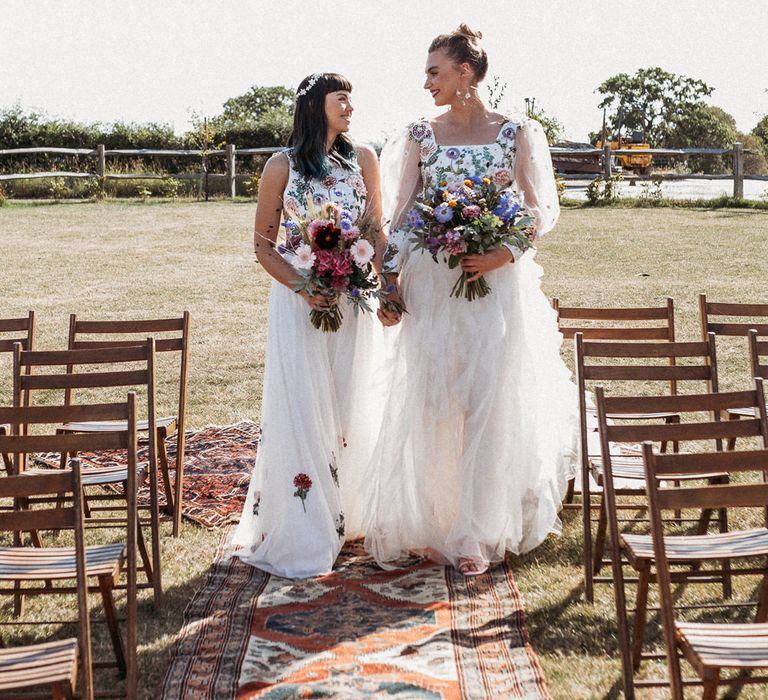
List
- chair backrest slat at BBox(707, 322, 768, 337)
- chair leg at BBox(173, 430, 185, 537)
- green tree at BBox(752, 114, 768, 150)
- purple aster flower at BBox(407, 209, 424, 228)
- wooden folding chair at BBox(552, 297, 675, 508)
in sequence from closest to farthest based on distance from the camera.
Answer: purple aster flower at BBox(407, 209, 424, 228)
chair leg at BBox(173, 430, 185, 537)
wooden folding chair at BBox(552, 297, 675, 508)
chair backrest slat at BBox(707, 322, 768, 337)
green tree at BBox(752, 114, 768, 150)

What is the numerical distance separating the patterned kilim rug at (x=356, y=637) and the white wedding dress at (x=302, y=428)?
0.56ft

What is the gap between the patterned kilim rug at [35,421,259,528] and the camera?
5965 mm

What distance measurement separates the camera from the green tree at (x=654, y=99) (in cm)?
7519

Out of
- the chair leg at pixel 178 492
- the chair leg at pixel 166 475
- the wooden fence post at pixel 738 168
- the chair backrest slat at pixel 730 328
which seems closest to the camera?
the chair leg at pixel 178 492

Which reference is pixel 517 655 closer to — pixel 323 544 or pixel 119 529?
pixel 323 544

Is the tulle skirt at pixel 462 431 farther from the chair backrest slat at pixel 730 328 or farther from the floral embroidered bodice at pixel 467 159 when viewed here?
the chair backrest slat at pixel 730 328

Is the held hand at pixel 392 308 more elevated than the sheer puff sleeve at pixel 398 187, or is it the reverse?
the sheer puff sleeve at pixel 398 187

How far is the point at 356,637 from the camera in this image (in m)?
4.27

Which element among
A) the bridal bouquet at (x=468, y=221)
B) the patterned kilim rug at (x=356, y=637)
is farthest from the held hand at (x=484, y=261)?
the patterned kilim rug at (x=356, y=637)

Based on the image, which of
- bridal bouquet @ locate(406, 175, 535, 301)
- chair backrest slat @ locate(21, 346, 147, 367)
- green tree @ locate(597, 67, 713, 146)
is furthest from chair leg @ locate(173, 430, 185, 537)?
green tree @ locate(597, 67, 713, 146)

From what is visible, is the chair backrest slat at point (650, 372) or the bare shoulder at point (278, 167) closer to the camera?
the chair backrest slat at point (650, 372)

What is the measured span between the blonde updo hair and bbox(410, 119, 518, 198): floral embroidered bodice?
0.34 meters

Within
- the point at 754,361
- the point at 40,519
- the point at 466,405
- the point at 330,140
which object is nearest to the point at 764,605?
the point at 754,361

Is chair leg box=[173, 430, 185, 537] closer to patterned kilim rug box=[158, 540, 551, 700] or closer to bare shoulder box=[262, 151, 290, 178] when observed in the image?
patterned kilim rug box=[158, 540, 551, 700]
